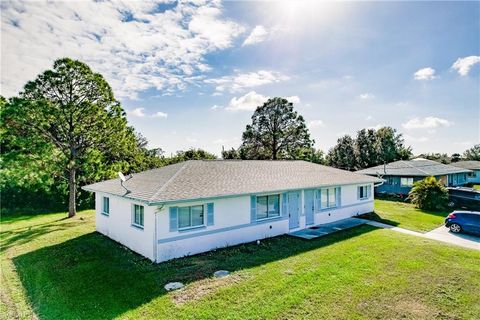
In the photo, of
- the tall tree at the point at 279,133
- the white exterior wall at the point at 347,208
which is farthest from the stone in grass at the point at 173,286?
the tall tree at the point at 279,133

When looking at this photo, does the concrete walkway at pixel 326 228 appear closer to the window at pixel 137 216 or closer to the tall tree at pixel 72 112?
the window at pixel 137 216

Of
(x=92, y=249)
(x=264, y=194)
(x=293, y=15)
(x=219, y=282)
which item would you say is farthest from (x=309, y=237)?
(x=293, y=15)

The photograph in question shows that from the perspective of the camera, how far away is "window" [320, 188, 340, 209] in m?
17.5

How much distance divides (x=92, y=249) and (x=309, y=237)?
35.9ft

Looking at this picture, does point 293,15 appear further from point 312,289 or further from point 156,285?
point 156,285

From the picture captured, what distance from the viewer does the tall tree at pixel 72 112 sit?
19.3 metres

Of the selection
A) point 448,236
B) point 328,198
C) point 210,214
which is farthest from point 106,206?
point 448,236

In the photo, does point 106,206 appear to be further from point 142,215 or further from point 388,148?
→ point 388,148

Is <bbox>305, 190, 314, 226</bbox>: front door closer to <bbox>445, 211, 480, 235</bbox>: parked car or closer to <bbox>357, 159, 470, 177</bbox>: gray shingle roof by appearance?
<bbox>445, 211, 480, 235</bbox>: parked car

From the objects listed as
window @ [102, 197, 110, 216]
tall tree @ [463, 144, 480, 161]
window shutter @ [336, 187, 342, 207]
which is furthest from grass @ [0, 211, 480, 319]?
tall tree @ [463, 144, 480, 161]

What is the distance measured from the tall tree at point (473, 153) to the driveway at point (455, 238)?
77.1m

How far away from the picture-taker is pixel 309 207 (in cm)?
1661

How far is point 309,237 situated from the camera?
14.3 m

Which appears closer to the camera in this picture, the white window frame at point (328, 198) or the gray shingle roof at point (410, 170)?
the white window frame at point (328, 198)
